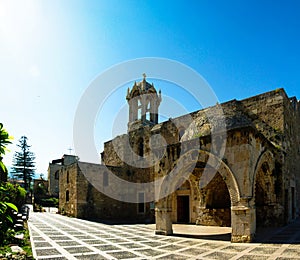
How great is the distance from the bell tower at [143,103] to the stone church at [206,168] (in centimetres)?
10

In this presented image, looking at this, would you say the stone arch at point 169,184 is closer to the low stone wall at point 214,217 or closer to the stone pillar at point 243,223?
the stone pillar at point 243,223

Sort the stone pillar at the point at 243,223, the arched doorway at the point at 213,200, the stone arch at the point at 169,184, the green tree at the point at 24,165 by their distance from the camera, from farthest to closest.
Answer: the green tree at the point at 24,165, the arched doorway at the point at 213,200, the stone arch at the point at 169,184, the stone pillar at the point at 243,223

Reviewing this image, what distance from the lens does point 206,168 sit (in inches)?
634

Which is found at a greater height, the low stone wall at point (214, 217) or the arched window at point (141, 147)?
the arched window at point (141, 147)

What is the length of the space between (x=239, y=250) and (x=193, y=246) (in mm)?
1645

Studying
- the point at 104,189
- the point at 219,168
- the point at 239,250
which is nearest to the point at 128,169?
the point at 104,189

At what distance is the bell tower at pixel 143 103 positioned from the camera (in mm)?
24328

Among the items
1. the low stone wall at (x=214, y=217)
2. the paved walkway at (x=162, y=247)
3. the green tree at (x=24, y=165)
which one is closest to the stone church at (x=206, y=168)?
the low stone wall at (x=214, y=217)

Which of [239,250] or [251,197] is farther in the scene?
[251,197]

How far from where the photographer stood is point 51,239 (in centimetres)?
1048

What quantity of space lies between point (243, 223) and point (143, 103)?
16773 millimetres

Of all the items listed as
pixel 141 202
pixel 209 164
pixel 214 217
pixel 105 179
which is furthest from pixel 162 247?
pixel 105 179

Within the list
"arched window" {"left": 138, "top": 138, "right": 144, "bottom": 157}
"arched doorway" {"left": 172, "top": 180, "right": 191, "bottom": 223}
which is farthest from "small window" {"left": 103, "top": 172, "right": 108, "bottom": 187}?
"arched doorway" {"left": 172, "top": 180, "right": 191, "bottom": 223}

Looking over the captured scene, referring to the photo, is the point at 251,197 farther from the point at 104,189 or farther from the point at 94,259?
the point at 104,189
